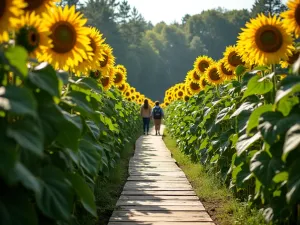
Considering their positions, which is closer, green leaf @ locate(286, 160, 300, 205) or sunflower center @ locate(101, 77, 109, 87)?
green leaf @ locate(286, 160, 300, 205)

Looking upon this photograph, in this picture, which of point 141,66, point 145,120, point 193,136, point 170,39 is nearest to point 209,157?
point 193,136

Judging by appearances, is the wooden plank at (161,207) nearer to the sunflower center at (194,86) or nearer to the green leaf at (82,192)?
the green leaf at (82,192)

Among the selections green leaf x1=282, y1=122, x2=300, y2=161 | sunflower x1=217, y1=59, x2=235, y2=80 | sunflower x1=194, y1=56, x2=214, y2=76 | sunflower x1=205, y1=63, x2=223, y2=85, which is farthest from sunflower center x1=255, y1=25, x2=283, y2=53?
sunflower x1=194, y1=56, x2=214, y2=76

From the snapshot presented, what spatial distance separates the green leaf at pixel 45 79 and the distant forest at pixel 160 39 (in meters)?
61.8

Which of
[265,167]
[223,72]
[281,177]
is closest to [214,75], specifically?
[223,72]

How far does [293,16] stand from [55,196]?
2.17 metres

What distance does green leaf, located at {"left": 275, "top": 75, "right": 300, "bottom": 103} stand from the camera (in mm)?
2922

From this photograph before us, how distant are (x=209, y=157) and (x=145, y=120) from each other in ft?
42.6

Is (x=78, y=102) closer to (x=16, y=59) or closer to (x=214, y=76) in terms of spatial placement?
(x=16, y=59)

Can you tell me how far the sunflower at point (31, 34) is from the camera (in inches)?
112

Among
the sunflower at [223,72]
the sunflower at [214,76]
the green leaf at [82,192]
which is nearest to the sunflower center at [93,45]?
the green leaf at [82,192]

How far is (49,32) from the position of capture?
2957 mm

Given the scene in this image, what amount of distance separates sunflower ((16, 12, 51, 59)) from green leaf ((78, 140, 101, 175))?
78cm

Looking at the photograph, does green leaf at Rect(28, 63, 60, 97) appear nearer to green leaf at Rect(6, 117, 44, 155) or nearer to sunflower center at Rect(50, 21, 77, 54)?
green leaf at Rect(6, 117, 44, 155)
